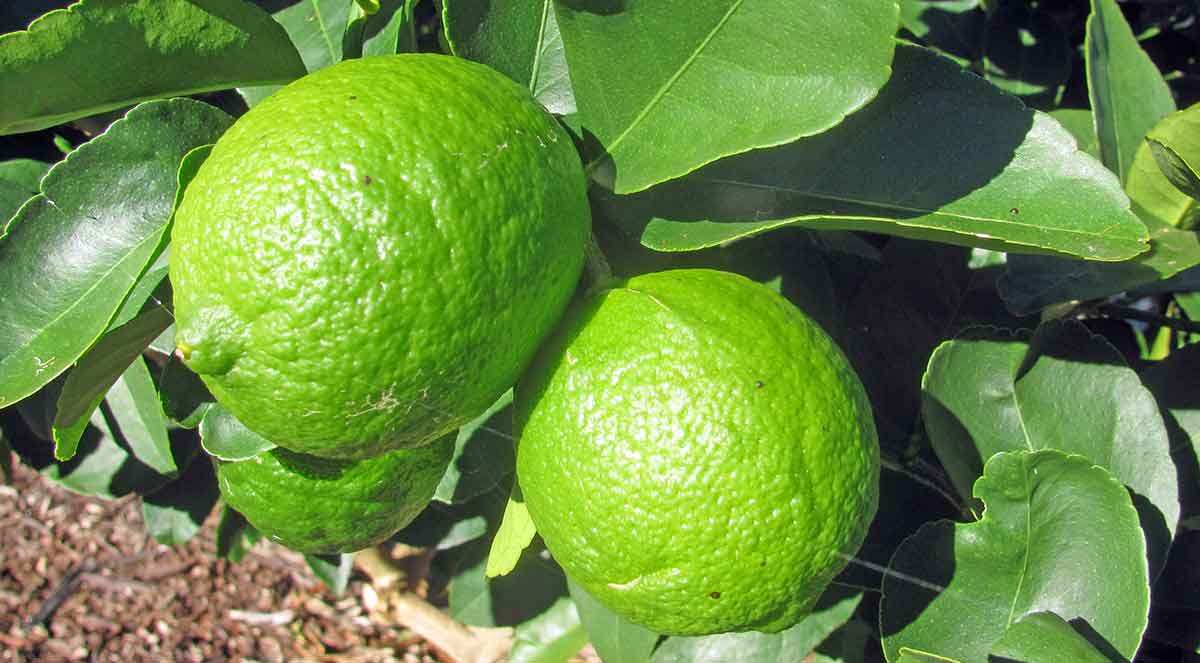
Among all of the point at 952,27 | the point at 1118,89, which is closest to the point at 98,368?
the point at 1118,89

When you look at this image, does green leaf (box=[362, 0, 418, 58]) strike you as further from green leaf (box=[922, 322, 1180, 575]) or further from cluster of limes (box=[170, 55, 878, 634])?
green leaf (box=[922, 322, 1180, 575])

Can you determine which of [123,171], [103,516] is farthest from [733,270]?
[103,516]

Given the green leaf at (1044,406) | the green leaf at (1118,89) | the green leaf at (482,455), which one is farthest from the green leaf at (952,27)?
the green leaf at (482,455)

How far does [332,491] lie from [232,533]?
92cm

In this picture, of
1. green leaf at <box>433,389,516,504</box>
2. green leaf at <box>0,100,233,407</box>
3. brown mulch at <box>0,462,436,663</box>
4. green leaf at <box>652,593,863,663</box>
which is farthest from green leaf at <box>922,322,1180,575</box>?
brown mulch at <box>0,462,436,663</box>

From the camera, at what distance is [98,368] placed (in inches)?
37.4

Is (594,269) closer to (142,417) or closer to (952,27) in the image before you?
(142,417)

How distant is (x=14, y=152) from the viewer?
144 centimetres

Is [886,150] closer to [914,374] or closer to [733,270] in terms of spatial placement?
[733,270]

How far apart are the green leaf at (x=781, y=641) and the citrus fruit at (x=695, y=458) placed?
1.15 ft

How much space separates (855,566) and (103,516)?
2581 mm

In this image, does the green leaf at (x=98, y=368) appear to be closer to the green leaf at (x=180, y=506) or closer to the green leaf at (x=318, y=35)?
the green leaf at (x=318, y=35)

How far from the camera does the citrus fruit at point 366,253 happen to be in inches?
29.1

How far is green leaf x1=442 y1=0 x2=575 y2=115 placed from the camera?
908 millimetres
